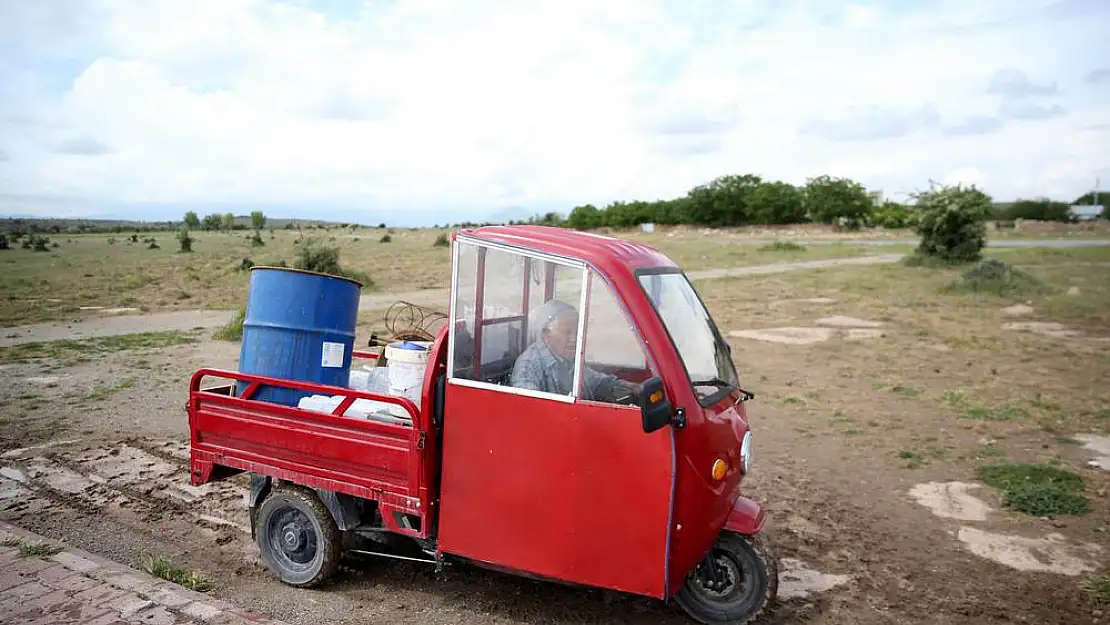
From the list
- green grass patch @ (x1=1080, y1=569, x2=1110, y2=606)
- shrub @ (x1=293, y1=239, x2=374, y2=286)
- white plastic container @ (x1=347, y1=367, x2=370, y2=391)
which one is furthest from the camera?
shrub @ (x1=293, y1=239, x2=374, y2=286)

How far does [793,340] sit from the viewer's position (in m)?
14.3

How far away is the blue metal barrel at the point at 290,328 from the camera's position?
489 cm

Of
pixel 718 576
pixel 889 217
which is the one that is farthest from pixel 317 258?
pixel 889 217

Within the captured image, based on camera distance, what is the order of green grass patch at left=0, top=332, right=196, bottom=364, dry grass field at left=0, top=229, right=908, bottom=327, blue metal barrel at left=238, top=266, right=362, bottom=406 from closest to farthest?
blue metal barrel at left=238, top=266, right=362, bottom=406 → green grass patch at left=0, top=332, right=196, bottom=364 → dry grass field at left=0, top=229, right=908, bottom=327

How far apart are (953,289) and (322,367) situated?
68.4ft

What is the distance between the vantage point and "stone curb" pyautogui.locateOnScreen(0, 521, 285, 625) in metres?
3.92

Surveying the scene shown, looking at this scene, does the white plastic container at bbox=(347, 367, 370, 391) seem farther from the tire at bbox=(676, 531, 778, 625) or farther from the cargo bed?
the tire at bbox=(676, 531, 778, 625)

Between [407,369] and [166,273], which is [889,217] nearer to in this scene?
[166,273]

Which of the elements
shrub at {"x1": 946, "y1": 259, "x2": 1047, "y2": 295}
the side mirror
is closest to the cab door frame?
the side mirror

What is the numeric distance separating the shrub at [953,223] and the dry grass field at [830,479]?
1369 centimetres

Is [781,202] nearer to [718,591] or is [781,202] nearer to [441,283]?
[441,283]

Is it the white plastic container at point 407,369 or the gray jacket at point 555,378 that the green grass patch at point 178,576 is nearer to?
the white plastic container at point 407,369

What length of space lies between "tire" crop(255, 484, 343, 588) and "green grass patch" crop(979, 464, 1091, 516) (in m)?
5.21

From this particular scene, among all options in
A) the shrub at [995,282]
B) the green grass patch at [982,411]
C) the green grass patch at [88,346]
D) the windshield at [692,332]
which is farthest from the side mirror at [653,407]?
the shrub at [995,282]
